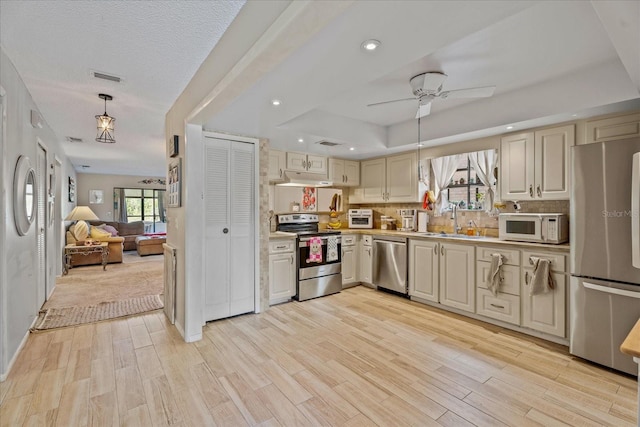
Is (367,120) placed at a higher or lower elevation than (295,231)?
higher

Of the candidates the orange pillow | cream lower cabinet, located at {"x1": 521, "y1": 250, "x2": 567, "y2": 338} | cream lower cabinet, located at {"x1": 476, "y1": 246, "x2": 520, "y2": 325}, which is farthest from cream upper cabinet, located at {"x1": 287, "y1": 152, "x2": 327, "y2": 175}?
the orange pillow

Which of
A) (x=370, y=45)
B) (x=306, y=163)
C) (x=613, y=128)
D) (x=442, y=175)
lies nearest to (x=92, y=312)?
(x=306, y=163)

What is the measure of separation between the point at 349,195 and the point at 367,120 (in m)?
1.76

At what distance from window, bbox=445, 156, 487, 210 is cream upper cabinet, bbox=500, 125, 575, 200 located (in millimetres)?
581

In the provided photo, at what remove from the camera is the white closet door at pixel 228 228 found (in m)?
3.39

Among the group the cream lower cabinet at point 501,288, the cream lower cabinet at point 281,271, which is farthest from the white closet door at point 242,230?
the cream lower cabinet at point 501,288

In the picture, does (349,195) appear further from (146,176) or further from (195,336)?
(146,176)

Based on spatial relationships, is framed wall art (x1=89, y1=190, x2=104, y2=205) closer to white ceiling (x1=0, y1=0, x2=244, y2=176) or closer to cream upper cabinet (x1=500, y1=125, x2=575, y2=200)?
white ceiling (x1=0, y1=0, x2=244, y2=176)

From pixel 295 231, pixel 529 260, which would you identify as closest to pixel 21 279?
pixel 295 231

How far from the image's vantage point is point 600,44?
2.20 m

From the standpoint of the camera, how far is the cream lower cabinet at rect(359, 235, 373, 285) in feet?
15.4

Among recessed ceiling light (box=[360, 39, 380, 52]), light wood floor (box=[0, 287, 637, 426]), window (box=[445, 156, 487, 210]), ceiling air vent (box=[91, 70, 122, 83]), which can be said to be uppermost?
ceiling air vent (box=[91, 70, 122, 83])

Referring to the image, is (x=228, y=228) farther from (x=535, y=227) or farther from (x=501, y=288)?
(x=535, y=227)

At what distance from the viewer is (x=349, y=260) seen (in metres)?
4.78
